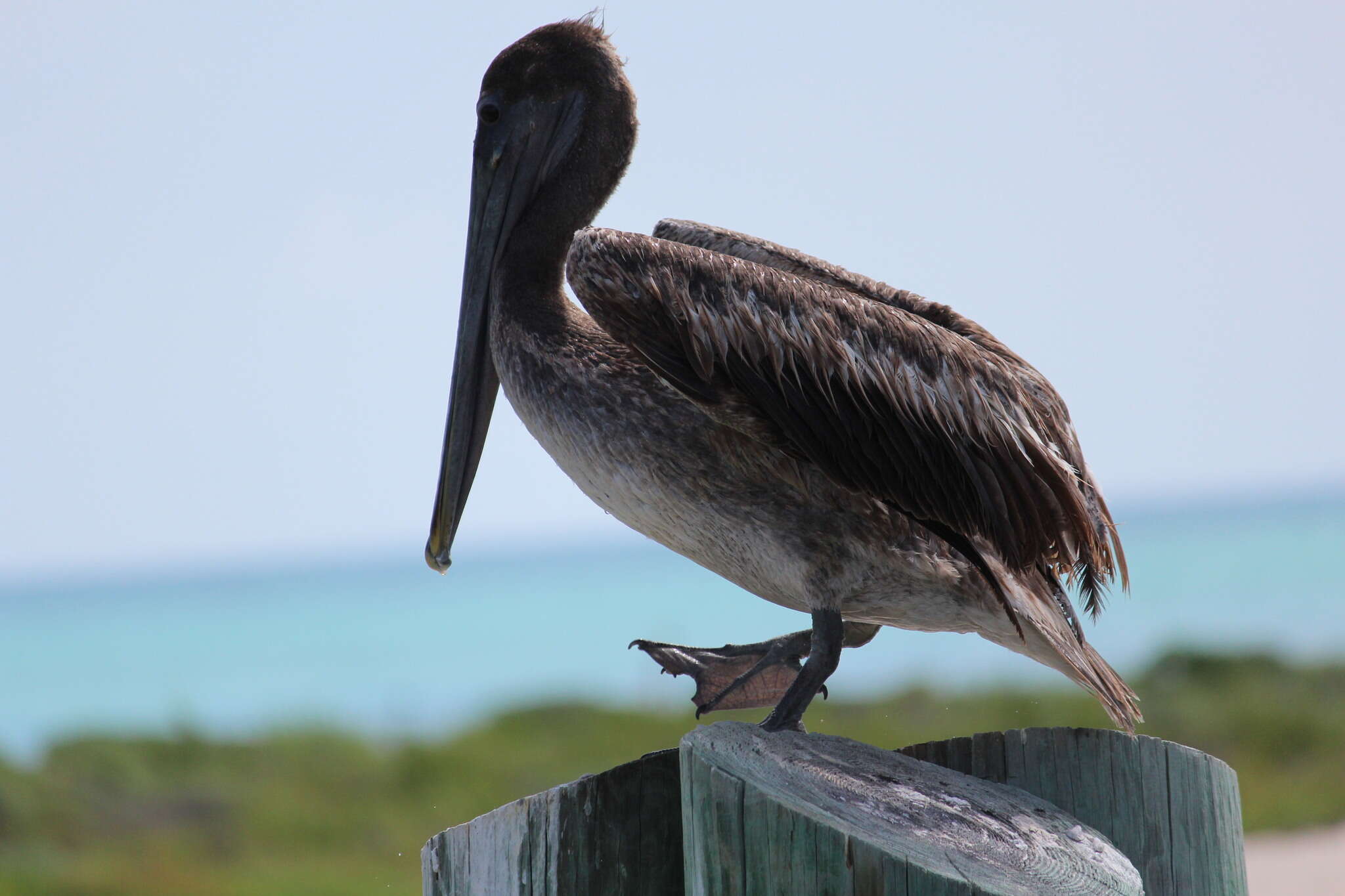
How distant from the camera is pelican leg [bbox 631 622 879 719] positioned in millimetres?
2844

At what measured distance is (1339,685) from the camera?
1392 cm

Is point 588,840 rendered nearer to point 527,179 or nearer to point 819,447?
point 819,447

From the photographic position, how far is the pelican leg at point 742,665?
9.33 ft

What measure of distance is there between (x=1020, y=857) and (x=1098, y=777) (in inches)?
20.3

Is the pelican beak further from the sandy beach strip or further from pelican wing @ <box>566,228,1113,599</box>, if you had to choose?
the sandy beach strip

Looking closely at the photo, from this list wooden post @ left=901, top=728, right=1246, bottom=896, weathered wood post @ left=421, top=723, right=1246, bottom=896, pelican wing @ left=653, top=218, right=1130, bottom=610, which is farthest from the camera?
pelican wing @ left=653, top=218, right=1130, bottom=610

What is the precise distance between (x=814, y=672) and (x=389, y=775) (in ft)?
34.1

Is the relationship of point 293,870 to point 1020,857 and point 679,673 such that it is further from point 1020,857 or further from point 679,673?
point 1020,857

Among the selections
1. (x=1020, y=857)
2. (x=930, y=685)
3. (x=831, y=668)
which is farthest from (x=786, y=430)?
(x=930, y=685)

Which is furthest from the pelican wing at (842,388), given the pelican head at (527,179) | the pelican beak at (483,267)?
the pelican beak at (483,267)

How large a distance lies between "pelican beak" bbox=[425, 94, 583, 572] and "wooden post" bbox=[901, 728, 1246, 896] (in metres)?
1.38

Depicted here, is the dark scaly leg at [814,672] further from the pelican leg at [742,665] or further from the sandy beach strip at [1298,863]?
the sandy beach strip at [1298,863]

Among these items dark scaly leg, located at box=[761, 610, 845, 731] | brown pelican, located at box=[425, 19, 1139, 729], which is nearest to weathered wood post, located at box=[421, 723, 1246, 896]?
dark scaly leg, located at box=[761, 610, 845, 731]

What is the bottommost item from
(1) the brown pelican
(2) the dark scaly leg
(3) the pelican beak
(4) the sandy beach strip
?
(4) the sandy beach strip
